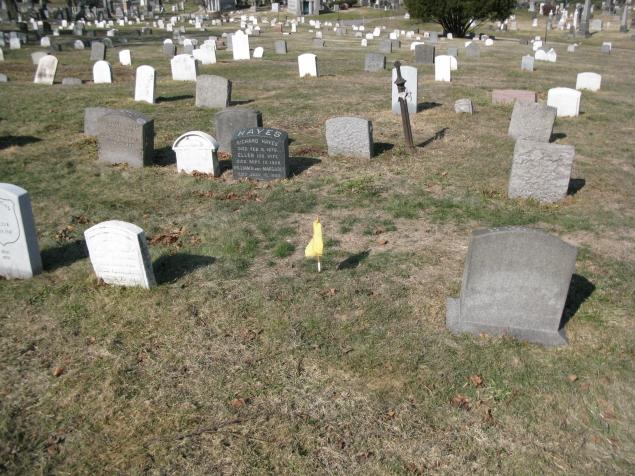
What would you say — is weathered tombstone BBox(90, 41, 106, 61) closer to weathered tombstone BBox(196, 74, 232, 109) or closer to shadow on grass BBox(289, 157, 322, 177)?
weathered tombstone BBox(196, 74, 232, 109)

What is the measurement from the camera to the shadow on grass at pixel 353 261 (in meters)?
6.80

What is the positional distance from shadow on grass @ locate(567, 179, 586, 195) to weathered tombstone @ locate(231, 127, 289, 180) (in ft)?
16.9

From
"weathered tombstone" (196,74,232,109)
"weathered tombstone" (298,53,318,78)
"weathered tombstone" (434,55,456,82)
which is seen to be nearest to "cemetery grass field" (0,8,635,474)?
"weathered tombstone" (196,74,232,109)

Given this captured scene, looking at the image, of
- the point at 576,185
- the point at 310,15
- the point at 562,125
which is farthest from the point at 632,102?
the point at 310,15

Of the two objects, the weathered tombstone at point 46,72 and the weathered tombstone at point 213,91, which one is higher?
the weathered tombstone at point 46,72

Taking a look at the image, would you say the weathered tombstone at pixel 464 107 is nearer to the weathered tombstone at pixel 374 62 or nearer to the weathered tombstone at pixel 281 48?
the weathered tombstone at pixel 374 62

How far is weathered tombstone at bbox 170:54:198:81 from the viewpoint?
2050cm

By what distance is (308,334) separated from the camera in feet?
17.9

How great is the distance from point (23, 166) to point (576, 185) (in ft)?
35.7

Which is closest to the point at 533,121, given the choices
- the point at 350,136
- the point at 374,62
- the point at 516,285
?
the point at 350,136

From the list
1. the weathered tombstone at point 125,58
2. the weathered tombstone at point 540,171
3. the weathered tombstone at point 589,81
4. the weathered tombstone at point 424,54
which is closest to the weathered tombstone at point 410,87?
the weathered tombstone at point 540,171

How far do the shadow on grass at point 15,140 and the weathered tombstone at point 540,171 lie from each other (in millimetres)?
10881

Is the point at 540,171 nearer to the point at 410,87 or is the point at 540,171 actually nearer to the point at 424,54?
the point at 410,87

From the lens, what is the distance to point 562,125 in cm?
1395
